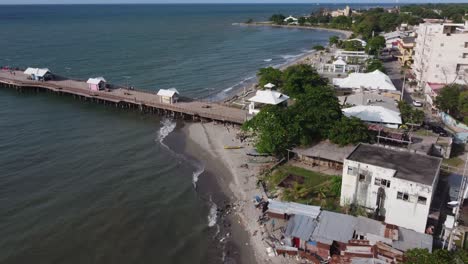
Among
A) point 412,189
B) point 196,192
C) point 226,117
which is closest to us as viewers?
point 412,189

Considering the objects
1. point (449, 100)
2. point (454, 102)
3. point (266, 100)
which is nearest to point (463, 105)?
point (454, 102)

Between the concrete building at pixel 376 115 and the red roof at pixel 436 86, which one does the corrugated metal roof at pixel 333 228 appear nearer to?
the concrete building at pixel 376 115

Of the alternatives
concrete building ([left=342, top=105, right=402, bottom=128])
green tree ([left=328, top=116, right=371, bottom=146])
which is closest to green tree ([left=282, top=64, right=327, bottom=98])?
concrete building ([left=342, top=105, right=402, bottom=128])

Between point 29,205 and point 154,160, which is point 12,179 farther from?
point 154,160

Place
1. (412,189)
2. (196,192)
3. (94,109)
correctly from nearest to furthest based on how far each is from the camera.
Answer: (412,189) → (196,192) → (94,109)

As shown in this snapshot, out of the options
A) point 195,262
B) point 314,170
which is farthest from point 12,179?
point 314,170

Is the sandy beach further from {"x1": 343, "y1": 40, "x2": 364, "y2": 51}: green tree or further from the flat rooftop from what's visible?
{"x1": 343, "y1": 40, "x2": 364, "y2": 51}: green tree
